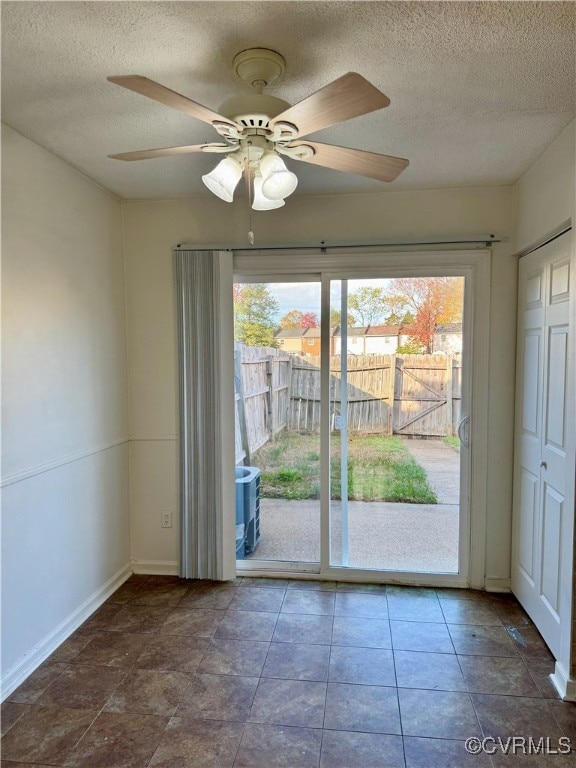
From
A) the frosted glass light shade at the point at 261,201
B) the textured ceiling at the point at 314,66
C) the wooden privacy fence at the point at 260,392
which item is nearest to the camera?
the textured ceiling at the point at 314,66

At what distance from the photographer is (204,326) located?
118 inches

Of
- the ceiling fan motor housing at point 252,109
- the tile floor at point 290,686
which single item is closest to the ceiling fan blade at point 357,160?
the ceiling fan motor housing at point 252,109

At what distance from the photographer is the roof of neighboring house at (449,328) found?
9.59 feet

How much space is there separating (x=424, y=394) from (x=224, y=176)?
195 cm

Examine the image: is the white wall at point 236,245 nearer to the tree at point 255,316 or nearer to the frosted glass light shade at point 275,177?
the tree at point 255,316

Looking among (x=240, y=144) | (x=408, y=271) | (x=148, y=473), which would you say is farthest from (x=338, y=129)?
(x=148, y=473)

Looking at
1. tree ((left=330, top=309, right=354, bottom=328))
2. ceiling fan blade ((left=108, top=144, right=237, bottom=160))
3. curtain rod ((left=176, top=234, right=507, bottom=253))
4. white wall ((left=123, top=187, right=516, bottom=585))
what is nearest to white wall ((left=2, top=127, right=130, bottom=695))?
white wall ((left=123, top=187, right=516, bottom=585))

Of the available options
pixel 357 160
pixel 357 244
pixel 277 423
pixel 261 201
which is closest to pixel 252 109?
pixel 261 201

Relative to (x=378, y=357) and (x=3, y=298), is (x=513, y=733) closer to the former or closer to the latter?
(x=378, y=357)

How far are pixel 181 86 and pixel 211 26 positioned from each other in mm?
385

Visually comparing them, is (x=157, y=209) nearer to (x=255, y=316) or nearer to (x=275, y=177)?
(x=255, y=316)

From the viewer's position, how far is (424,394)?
2.97 m

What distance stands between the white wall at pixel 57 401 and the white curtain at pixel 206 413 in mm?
439

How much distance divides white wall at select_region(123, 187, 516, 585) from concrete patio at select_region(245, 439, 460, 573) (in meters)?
0.25
